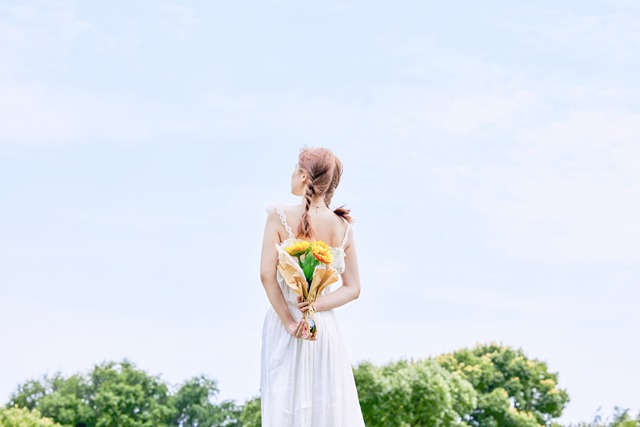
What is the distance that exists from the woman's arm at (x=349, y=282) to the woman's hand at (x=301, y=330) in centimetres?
29

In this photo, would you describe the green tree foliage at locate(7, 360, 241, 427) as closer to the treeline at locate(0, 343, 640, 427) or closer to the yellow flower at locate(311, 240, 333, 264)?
the treeline at locate(0, 343, 640, 427)

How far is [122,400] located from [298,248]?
34137mm

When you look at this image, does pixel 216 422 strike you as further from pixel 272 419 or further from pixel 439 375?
pixel 272 419

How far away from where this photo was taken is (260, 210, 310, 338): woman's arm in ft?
22.9

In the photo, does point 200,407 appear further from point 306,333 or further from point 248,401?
point 306,333

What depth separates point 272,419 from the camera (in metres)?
6.87

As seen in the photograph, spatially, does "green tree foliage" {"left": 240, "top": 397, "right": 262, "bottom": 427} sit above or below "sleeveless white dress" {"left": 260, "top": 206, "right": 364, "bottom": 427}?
above

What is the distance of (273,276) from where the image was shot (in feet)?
22.9

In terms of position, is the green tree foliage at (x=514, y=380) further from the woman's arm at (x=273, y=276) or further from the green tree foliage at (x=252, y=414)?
the woman's arm at (x=273, y=276)

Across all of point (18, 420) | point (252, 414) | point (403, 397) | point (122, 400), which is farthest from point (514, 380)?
point (18, 420)

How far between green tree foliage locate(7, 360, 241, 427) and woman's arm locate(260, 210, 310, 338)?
3297 centimetres

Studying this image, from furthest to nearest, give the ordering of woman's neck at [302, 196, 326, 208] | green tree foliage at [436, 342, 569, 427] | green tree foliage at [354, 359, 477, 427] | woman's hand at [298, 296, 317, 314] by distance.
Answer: green tree foliage at [436, 342, 569, 427]
green tree foliage at [354, 359, 477, 427]
woman's neck at [302, 196, 326, 208]
woman's hand at [298, 296, 317, 314]

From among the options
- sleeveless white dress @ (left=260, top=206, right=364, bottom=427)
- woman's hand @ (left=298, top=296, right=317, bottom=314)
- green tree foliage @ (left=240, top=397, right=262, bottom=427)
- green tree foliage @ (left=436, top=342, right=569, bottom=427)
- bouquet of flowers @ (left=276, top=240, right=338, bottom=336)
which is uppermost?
green tree foliage @ (left=436, top=342, right=569, bottom=427)

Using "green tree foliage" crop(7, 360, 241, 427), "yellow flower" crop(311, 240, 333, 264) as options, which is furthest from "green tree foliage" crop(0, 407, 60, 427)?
"yellow flower" crop(311, 240, 333, 264)
